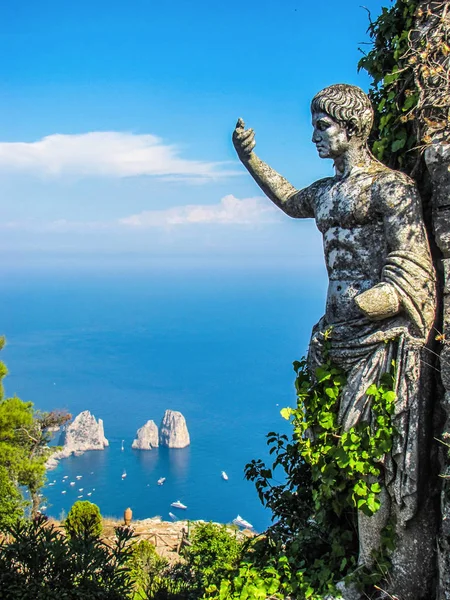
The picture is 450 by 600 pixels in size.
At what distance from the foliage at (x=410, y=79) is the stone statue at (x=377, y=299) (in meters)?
0.33

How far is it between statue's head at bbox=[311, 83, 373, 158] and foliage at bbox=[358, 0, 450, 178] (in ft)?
1.05

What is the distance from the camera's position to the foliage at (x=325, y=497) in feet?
13.0

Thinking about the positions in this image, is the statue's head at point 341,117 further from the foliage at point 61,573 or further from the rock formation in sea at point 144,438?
the rock formation in sea at point 144,438

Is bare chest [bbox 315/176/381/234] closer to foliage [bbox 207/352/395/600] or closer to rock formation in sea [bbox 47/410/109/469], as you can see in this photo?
foliage [bbox 207/352/395/600]

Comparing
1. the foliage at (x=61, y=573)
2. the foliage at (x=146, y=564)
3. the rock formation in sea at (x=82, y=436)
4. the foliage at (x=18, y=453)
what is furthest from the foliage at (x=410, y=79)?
the rock formation in sea at (x=82, y=436)

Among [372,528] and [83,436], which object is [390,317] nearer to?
[372,528]

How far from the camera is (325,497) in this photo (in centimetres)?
441

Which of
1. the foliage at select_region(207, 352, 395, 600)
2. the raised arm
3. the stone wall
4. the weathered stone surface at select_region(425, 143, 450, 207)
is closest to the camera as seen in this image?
the stone wall

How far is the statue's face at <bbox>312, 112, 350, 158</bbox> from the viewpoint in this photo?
166 inches

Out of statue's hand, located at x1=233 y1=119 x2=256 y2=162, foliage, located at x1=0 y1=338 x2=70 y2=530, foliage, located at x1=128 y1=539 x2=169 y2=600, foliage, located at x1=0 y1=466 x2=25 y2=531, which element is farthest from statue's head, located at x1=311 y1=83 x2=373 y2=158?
foliage, located at x1=0 y1=466 x2=25 y2=531

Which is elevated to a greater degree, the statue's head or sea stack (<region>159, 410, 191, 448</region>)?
the statue's head

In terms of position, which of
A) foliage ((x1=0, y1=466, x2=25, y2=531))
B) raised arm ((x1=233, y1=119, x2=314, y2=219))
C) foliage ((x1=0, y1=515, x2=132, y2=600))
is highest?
raised arm ((x1=233, y1=119, x2=314, y2=219))

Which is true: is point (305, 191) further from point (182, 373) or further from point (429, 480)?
point (182, 373)

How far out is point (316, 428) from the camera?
4359mm
